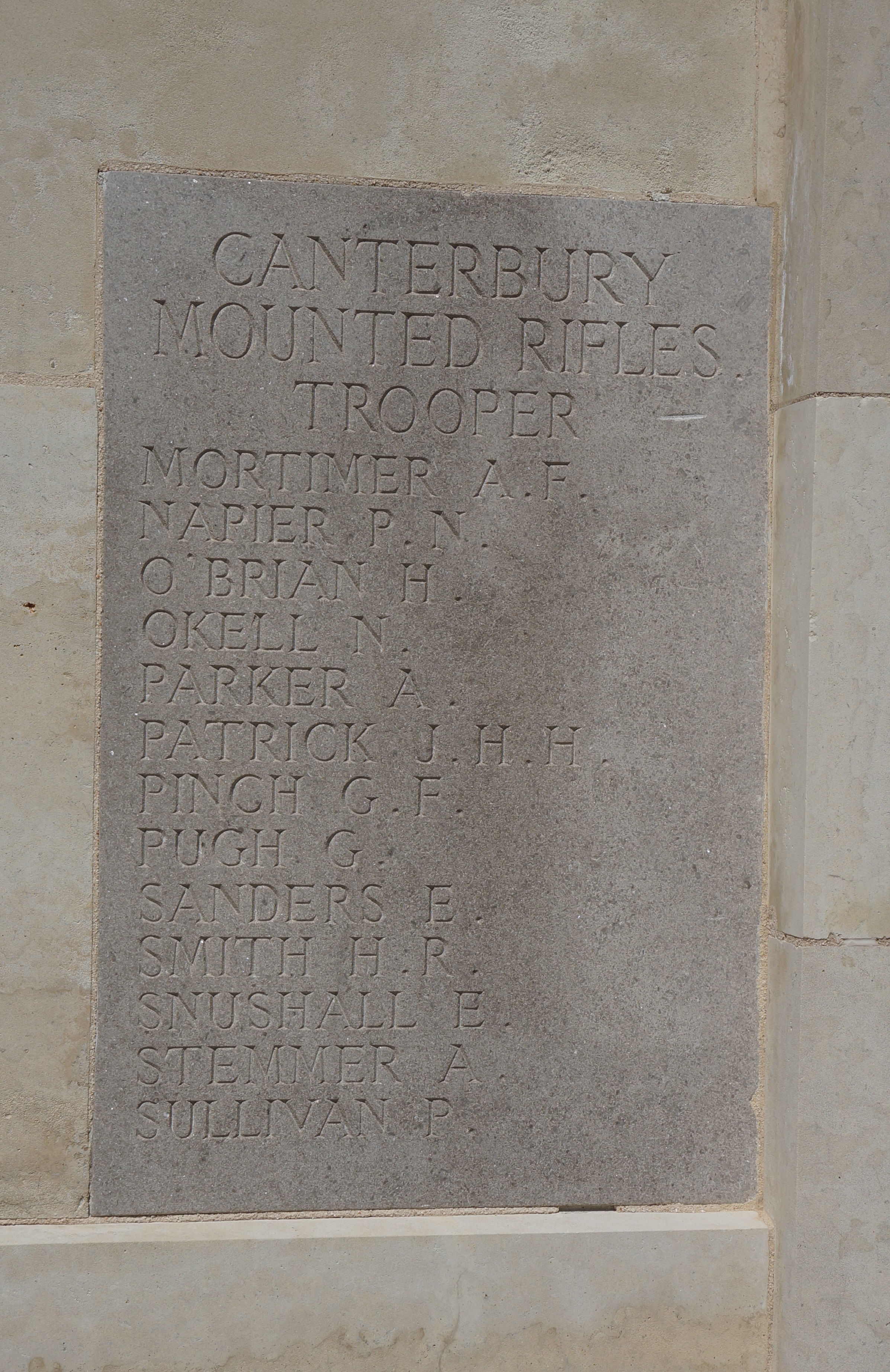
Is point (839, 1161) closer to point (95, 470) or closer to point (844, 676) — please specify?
point (844, 676)

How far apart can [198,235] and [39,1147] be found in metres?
2.53

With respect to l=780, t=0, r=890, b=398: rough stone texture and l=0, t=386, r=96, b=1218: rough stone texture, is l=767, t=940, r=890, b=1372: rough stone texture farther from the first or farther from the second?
l=0, t=386, r=96, b=1218: rough stone texture

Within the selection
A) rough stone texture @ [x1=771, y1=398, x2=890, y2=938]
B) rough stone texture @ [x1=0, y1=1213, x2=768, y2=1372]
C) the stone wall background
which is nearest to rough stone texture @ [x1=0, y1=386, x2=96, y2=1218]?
the stone wall background

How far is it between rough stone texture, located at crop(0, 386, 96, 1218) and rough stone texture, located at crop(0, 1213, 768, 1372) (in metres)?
0.23

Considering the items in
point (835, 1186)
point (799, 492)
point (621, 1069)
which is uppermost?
point (799, 492)

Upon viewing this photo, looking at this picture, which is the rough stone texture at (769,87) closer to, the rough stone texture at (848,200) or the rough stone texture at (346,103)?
the rough stone texture at (346,103)

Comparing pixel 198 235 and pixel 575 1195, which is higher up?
pixel 198 235

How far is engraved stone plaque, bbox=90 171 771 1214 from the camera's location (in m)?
2.69

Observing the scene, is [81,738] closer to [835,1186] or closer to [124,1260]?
[124,1260]

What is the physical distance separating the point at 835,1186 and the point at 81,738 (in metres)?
2.39

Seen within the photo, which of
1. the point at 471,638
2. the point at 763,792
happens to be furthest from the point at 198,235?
the point at 763,792

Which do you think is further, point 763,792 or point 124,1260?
point 763,792

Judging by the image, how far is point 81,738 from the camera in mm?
2703

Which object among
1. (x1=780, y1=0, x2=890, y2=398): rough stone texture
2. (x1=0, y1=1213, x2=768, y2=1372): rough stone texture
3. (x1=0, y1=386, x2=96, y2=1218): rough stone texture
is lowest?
(x1=0, y1=1213, x2=768, y2=1372): rough stone texture
